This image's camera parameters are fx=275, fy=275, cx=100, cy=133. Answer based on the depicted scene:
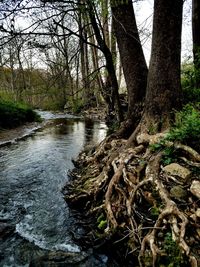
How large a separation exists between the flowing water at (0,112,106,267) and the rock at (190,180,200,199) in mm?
1723

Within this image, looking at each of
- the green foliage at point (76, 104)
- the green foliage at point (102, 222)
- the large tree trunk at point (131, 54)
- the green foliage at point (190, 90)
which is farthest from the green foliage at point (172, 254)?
the green foliage at point (76, 104)

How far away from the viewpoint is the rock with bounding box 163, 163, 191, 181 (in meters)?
3.78

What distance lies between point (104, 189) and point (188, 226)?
6.34 feet

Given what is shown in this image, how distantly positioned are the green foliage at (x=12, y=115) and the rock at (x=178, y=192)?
37.8 feet

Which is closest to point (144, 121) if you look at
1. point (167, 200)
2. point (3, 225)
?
point (167, 200)

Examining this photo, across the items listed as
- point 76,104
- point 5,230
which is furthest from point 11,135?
point 5,230

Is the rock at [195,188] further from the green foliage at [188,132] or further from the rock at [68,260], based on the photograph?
the rock at [68,260]

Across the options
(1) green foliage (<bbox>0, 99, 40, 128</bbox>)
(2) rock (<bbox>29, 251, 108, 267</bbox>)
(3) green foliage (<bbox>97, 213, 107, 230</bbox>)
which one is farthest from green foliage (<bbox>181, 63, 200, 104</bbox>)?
(1) green foliage (<bbox>0, 99, 40, 128</bbox>)

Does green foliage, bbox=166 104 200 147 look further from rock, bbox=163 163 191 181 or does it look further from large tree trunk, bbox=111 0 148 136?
large tree trunk, bbox=111 0 148 136

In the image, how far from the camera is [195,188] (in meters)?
3.45

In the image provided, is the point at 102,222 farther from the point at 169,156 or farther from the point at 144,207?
the point at 169,156

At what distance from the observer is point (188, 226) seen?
10.2ft

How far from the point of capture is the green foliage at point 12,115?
13.9m

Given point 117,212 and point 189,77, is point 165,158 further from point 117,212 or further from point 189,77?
point 189,77
